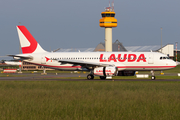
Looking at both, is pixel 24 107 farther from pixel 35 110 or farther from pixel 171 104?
pixel 171 104

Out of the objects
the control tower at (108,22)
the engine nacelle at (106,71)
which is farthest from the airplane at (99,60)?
the control tower at (108,22)

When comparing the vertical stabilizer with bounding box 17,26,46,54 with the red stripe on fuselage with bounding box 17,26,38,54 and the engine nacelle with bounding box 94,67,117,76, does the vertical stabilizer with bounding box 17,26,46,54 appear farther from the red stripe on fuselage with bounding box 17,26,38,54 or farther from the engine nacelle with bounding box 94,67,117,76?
the engine nacelle with bounding box 94,67,117,76

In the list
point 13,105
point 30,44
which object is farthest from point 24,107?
point 30,44

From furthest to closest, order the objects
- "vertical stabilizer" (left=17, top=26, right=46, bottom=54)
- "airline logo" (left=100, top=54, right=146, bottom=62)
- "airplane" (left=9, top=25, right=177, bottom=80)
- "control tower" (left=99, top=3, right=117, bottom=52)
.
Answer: "control tower" (left=99, top=3, right=117, bottom=52)
"vertical stabilizer" (left=17, top=26, right=46, bottom=54)
"airline logo" (left=100, top=54, right=146, bottom=62)
"airplane" (left=9, top=25, right=177, bottom=80)

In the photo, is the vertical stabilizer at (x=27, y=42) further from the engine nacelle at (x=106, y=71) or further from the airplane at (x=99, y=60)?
the engine nacelle at (x=106, y=71)

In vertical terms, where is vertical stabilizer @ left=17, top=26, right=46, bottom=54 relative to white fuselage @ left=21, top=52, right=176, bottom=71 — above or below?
above

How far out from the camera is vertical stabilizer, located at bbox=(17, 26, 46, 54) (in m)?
49.8

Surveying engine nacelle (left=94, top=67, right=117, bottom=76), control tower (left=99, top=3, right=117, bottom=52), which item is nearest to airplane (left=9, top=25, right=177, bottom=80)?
engine nacelle (left=94, top=67, right=117, bottom=76)

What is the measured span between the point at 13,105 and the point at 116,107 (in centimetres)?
611

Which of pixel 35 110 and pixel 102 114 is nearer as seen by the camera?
pixel 102 114

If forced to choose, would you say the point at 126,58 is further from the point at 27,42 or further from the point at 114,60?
the point at 27,42

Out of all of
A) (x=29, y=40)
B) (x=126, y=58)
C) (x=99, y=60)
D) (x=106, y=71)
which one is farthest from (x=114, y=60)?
(x=29, y=40)

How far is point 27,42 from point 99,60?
1350 cm

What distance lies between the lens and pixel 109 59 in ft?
148
